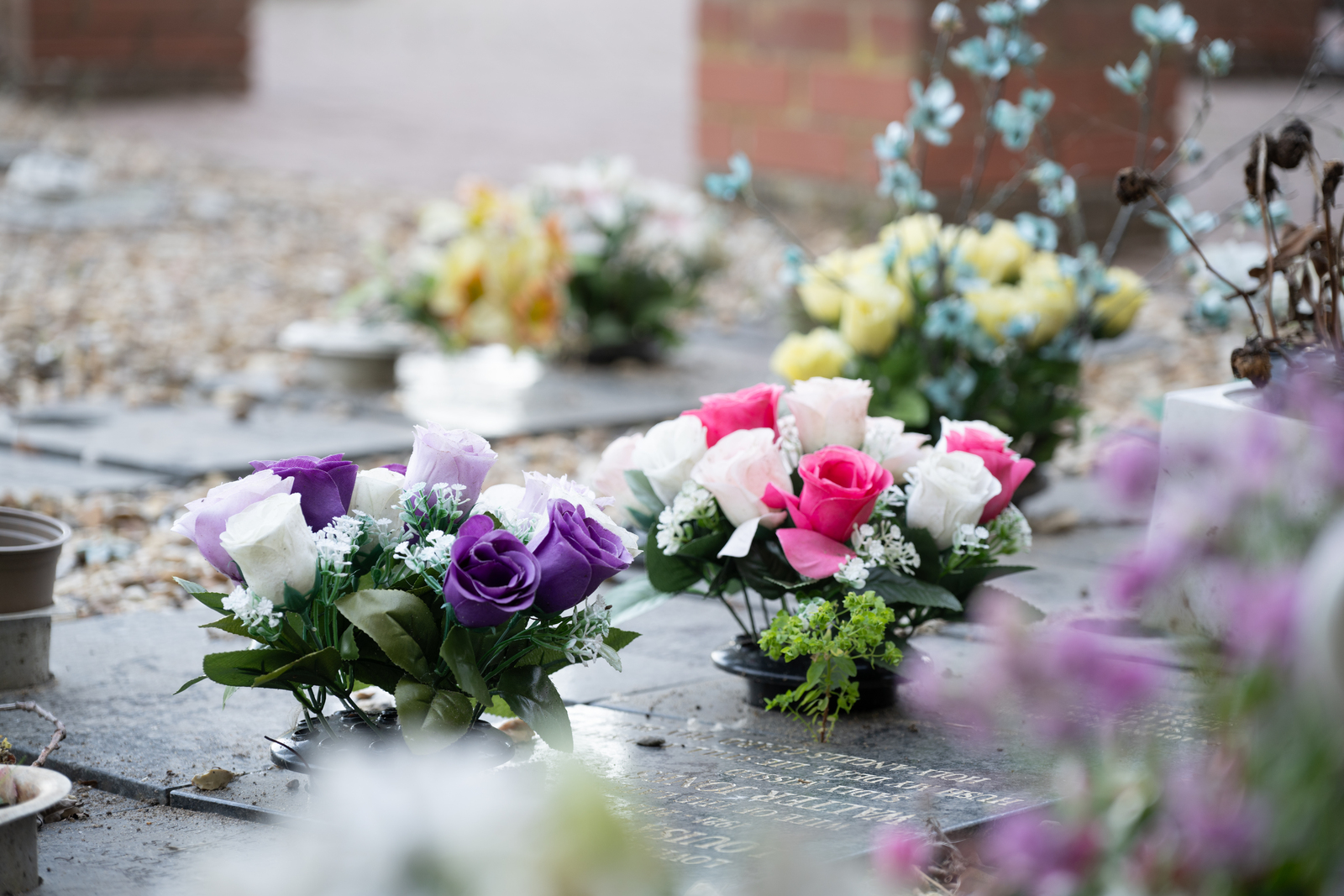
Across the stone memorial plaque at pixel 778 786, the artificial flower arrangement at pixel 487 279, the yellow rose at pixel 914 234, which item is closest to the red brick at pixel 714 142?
the artificial flower arrangement at pixel 487 279

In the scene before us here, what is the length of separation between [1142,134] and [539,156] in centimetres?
931

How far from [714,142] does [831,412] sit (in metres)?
6.85

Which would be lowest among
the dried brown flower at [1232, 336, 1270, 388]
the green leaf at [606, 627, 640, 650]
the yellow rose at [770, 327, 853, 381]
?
the green leaf at [606, 627, 640, 650]

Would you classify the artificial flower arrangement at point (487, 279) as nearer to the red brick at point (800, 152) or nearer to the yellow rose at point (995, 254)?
the yellow rose at point (995, 254)

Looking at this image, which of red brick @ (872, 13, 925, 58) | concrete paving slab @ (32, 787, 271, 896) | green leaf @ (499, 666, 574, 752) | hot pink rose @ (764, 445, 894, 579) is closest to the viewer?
concrete paving slab @ (32, 787, 271, 896)

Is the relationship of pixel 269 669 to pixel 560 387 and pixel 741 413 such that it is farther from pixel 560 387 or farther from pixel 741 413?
pixel 560 387

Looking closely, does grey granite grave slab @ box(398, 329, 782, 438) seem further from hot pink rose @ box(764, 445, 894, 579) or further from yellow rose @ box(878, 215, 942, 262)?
hot pink rose @ box(764, 445, 894, 579)

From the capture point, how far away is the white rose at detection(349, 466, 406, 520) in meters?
2.23

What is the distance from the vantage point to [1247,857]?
1027mm

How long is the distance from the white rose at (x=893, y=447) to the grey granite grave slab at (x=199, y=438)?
2.21 m

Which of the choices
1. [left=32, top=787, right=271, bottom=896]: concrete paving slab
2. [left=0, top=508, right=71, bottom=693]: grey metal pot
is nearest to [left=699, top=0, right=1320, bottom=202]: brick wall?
[left=0, top=508, right=71, bottom=693]: grey metal pot

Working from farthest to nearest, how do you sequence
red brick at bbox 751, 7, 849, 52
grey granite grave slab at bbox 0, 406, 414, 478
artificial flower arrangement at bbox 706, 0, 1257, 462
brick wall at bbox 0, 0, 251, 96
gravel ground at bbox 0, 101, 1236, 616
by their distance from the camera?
1. brick wall at bbox 0, 0, 251, 96
2. red brick at bbox 751, 7, 849, 52
3. grey granite grave slab at bbox 0, 406, 414, 478
4. gravel ground at bbox 0, 101, 1236, 616
5. artificial flower arrangement at bbox 706, 0, 1257, 462

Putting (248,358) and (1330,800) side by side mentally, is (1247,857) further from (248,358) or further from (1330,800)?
(248,358)

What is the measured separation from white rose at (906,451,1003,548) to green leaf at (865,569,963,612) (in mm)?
78
